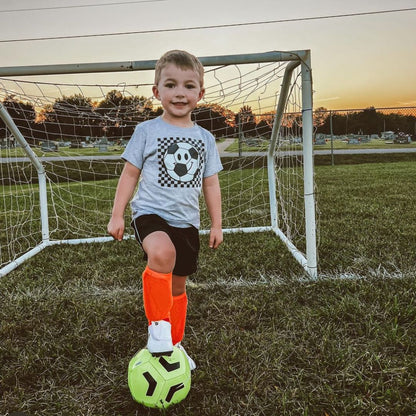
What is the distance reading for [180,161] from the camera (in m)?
1.99

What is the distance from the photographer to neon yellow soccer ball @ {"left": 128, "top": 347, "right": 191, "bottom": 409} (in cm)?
178

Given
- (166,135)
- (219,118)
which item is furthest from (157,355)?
(219,118)

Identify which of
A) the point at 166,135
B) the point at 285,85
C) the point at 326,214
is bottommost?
the point at 326,214

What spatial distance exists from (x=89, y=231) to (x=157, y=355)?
12.8ft

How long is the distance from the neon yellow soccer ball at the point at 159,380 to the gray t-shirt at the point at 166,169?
0.62 m

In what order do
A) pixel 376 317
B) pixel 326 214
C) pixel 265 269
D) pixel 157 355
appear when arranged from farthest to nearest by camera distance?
pixel 326 214
pixel 265 269
pixel 376 317
pixel 157 355

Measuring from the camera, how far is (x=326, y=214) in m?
5.84

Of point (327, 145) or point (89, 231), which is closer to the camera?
point (89, 231)

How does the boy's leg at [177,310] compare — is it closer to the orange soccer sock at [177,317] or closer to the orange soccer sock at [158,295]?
the orange soccer sock at [177,317]

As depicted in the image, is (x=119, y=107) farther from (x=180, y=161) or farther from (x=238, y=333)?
(x=238, y=333)

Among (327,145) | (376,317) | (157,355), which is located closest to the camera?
(157,355)

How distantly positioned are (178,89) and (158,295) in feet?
3.07

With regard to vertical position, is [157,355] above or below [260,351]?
above

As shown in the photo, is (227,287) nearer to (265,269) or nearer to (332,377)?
(265,269)
